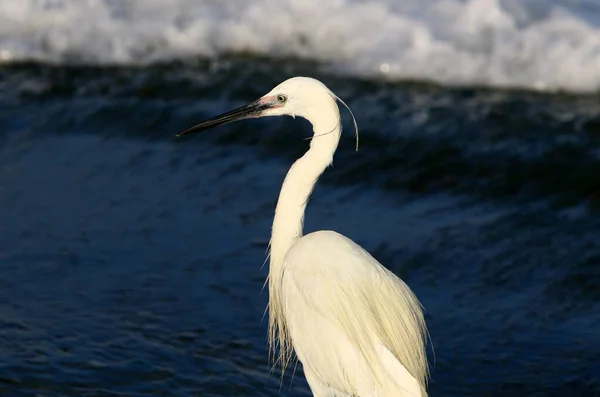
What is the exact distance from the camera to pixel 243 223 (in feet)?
19.5

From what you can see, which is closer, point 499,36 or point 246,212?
point 246,212

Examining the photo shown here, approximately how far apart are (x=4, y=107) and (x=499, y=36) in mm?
3745

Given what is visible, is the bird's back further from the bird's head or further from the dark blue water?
the dark blue water

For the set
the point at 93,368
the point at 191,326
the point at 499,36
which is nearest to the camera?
the point at 93,368

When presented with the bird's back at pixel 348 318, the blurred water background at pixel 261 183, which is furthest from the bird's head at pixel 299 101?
the blurred water background at pixel 261 183

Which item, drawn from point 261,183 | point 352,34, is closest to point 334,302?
point 261,183

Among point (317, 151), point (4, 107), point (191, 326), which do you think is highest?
point (317, 151)

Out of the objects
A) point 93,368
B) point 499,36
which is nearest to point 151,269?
point 93,368

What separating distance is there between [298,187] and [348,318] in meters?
0.53

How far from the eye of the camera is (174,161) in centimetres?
670

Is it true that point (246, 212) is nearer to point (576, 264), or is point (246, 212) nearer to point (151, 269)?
point (151, 269)

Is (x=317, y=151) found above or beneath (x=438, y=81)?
above

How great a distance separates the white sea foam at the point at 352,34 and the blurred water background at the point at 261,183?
2cm

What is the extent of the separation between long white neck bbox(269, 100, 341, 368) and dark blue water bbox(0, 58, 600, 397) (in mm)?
663
